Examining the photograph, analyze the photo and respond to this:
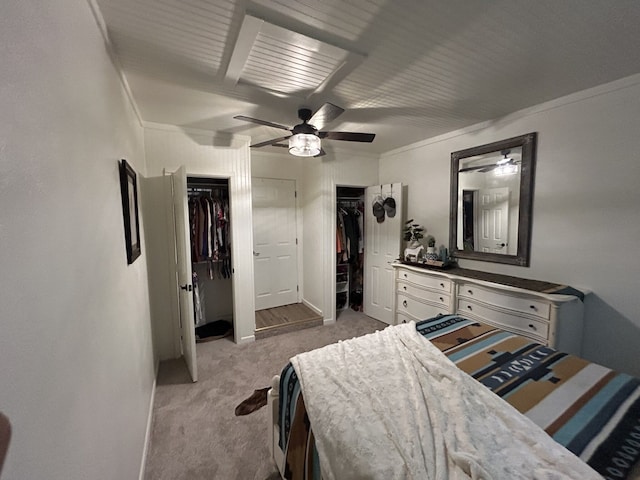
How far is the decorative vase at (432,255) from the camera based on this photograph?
295 cm

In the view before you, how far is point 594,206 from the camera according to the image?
6.42 feet

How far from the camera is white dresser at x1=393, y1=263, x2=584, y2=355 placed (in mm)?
1882

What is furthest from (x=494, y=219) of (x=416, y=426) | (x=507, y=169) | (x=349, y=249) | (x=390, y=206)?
(x=416, y=426)

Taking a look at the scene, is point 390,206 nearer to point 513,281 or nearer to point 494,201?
point 494,201

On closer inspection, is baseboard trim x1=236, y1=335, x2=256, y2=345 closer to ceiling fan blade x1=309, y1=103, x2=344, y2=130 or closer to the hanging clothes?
the hanging clothes

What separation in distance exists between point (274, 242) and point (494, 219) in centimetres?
281

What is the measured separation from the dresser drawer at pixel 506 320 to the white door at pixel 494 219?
618mm

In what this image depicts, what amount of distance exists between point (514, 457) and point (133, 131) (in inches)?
114

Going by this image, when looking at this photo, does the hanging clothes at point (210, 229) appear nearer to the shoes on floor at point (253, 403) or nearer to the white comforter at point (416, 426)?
the shoes on floor at point (253, 403)

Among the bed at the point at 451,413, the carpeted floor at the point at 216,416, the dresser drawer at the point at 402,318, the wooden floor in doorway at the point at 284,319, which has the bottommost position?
the carpeted floor at the point at 216,416

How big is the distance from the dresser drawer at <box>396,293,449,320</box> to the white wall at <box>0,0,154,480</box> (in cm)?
259

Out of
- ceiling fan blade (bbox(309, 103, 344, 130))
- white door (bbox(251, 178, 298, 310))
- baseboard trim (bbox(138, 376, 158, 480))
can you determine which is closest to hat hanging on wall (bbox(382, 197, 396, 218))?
white door (bbox(251, 178, 298, 310))

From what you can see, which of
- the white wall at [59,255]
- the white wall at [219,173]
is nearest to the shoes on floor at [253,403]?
the white wall at [59,255]

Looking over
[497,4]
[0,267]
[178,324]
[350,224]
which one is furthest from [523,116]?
[178,324]
